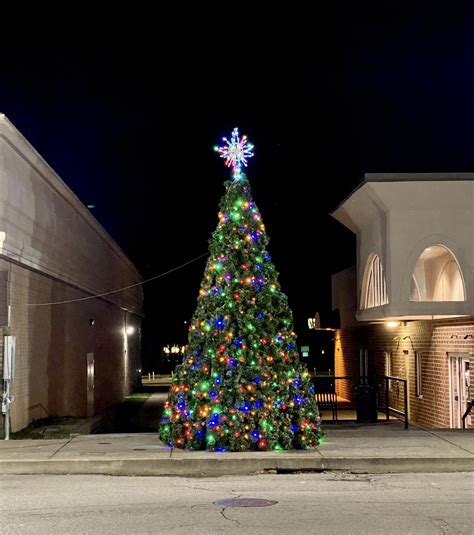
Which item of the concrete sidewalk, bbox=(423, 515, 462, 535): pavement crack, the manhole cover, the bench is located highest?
the bench

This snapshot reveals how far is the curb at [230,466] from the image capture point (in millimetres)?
12180

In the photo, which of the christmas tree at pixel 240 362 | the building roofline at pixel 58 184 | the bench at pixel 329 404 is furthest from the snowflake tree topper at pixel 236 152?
the bench at pixel 329 404

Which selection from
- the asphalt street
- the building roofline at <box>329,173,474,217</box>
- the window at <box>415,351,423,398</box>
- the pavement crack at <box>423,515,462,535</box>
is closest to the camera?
the pavement crack at <box>423,515,462,535</box>

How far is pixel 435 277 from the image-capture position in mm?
19828

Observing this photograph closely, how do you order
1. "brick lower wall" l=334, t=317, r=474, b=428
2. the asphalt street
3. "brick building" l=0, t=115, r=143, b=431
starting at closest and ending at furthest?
the asphalt street
"brick building" l=0, t=115, r=143, b=431
"brick lower wall" l=334, t=317, r=474, b=428

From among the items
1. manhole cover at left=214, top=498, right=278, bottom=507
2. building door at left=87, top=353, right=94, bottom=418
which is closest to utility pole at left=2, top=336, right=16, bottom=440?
manhole cover at left=214, top=498, right=278, bottom=507

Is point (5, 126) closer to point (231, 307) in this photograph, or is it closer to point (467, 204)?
point (231, 307)

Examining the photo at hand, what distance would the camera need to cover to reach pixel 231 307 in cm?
1359

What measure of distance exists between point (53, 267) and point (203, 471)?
27.1 feet

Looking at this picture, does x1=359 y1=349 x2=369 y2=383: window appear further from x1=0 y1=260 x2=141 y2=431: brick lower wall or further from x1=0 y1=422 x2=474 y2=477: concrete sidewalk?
x1=0 y1=422 x2=474 y2=477: concrete sidewalk

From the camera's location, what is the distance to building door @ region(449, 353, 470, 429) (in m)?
→ 18.6

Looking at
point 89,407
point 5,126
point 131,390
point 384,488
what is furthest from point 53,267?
point 131,390

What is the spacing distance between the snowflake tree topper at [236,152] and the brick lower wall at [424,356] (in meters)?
6.75

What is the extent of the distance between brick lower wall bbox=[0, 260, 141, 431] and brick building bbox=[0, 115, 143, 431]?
2 centimetres
